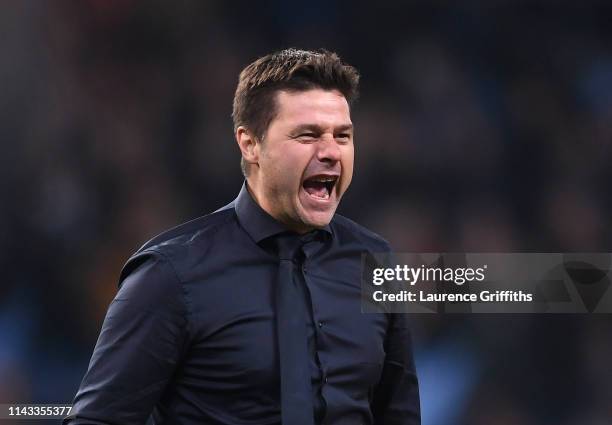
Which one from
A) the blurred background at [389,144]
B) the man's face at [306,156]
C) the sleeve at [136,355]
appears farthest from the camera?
the blurred background at [389,144]

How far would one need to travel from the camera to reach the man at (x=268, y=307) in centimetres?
114

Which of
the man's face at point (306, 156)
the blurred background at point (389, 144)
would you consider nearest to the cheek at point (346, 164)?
the man's face at point (306, 156)

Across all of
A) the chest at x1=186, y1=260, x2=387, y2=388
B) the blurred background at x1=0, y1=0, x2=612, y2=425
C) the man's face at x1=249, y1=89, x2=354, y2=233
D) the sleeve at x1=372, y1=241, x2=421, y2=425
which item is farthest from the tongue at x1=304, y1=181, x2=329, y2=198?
the blurred background at x1=0, y1=0, x2=612, y2=425

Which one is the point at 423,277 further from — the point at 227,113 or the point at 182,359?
the point at 182,359

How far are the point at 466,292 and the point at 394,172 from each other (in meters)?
0.35

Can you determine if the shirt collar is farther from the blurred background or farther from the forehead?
the blurred background

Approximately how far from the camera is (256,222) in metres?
1.27

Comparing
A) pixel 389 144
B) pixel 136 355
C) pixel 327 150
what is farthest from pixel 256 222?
pixel 389 144

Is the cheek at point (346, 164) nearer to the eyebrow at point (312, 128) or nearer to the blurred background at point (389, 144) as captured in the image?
the eyebrow at point (312, 128)

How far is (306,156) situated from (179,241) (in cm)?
22

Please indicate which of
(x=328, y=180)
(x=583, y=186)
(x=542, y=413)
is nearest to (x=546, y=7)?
(x=583, y=186)

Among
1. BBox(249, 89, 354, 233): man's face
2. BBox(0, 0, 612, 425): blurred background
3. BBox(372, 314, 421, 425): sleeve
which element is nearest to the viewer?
BBox(249, 89, 354, 233): man's face

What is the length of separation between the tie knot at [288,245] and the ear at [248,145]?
4.8 inches

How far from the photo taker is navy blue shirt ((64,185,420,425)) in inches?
44.6
